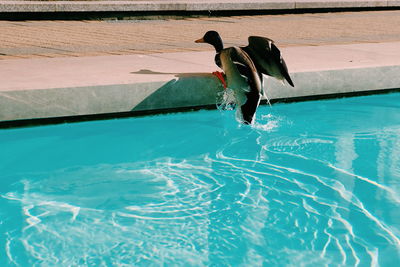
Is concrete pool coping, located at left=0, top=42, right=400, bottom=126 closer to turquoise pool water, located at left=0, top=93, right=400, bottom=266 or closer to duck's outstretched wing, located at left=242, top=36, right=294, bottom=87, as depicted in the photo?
turquoise pool water, located at left=0, top=93, right=400, bottom=266

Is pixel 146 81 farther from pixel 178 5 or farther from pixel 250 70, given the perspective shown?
pixel 178 5

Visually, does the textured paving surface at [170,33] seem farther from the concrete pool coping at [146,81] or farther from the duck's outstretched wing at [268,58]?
the duck's outstretched wing at [268,58]

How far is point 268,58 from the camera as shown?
621 cm

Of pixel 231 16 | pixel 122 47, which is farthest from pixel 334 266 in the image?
pixel 231 16

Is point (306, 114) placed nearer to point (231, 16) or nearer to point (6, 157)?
point (6, 157)

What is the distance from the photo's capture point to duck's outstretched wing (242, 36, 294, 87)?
616 centimetres

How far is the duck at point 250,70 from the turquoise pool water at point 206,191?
0.42 metres

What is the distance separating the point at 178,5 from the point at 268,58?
6.02 metres

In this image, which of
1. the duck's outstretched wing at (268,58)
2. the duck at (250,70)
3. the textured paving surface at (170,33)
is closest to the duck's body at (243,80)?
the duck at (250,70)

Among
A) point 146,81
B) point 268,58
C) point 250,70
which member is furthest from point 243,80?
point 146,81

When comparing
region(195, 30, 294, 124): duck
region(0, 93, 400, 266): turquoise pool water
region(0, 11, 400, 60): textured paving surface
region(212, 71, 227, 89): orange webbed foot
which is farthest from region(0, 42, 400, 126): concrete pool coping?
region(0, 11, 400, 60): textured paving surface

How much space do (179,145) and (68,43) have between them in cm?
322

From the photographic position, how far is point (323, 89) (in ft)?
23.6

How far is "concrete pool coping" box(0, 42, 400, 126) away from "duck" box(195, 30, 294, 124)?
446mm
